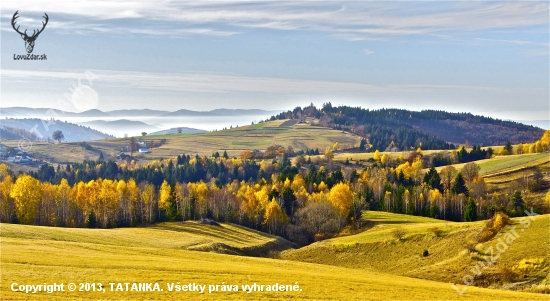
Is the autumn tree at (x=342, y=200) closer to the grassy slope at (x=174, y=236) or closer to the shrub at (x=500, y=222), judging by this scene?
the grassy slope at (x=174, y=236)

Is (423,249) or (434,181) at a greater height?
(434,181)

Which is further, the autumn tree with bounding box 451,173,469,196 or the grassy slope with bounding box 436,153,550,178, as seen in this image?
the grassy slope with bounding box 436,153,550,178

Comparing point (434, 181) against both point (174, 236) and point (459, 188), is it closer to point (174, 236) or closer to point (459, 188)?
point (459, 188)

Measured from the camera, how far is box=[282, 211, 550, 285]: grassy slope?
212 feet

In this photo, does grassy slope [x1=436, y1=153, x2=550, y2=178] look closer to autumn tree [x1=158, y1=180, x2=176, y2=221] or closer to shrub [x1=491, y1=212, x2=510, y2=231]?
shrub [x1=491, y1=212, x2=510, y2=231]

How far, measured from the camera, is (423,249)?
266ft

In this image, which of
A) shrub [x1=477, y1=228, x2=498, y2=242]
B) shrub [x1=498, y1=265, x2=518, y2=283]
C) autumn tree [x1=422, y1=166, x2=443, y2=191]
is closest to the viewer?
shrub [x1=498, y1=265, x2=518, y2=283]

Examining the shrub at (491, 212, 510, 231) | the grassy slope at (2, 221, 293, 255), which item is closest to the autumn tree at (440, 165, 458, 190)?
the grassy slope at (2, 221, 293, 255)

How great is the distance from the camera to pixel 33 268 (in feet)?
129

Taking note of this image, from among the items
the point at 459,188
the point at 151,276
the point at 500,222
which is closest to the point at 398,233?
the point at 500,222

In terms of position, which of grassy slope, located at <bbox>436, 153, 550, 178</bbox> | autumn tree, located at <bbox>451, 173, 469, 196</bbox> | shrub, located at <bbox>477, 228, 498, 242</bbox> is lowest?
shrub, located at <bbox>477, 228, 498, 242</bbox>

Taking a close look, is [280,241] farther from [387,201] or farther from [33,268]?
[33,268]

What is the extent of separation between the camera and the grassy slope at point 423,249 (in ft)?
212

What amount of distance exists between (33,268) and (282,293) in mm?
19030
